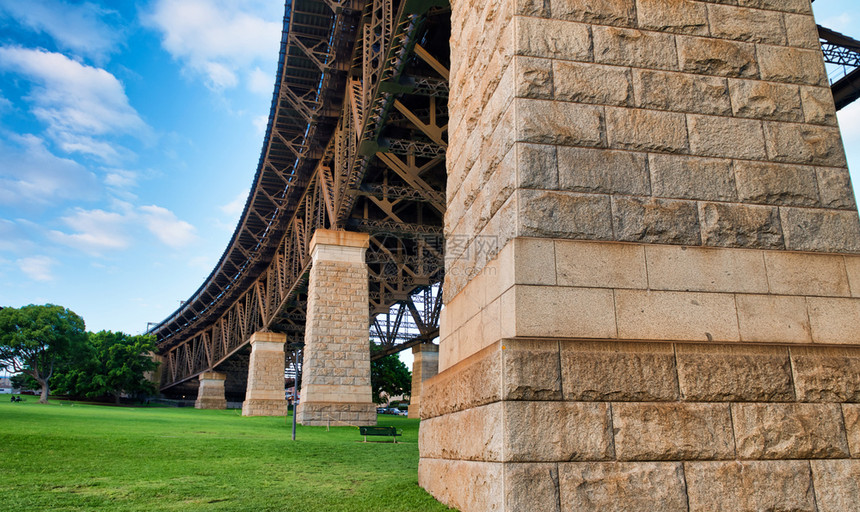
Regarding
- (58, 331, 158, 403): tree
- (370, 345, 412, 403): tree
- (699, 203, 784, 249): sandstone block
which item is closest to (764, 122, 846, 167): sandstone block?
(699, 203, 784, 249): sandstone block

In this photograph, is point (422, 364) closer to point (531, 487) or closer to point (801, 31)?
point (801, 31)

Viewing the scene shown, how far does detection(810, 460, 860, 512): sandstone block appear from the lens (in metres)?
4.34

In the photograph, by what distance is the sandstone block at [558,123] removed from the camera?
5031 millimetres

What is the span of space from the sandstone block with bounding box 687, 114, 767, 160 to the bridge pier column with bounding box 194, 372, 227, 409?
64610 mm

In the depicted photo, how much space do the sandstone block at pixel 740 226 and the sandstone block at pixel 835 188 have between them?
0.54 metres

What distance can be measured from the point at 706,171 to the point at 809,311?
143 cm

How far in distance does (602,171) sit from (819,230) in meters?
2.02

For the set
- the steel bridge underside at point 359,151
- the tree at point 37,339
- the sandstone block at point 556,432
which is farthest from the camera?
the tree at point 37,339

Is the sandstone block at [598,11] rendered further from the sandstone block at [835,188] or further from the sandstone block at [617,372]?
the sandstone block at [617,372]

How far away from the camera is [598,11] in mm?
5539

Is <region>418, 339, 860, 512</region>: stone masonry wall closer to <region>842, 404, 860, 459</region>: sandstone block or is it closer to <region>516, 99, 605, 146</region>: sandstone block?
<region>842, 404, 860, 459</region>: sandstone block

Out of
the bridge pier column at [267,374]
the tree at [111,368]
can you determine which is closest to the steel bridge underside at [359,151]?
the bridge pier column at [267,374]

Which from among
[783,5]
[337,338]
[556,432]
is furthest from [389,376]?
[556,432]

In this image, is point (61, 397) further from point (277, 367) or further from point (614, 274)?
point (614, 274)
